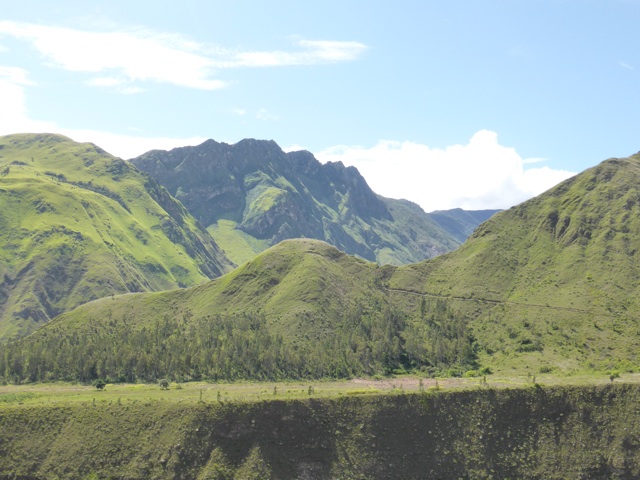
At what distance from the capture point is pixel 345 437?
11606 cm

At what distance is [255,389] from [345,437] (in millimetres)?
39183

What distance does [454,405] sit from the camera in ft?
398

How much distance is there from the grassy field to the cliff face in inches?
165

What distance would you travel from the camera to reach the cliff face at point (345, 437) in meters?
111

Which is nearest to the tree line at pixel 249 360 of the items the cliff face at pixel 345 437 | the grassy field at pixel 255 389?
the grassy field at pixel 255 389

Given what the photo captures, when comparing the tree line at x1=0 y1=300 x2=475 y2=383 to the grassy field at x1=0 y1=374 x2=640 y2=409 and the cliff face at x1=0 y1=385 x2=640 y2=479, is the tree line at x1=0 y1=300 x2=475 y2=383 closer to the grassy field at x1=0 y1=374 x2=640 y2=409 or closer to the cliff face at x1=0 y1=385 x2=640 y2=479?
the grassy field at x1=0 y1=374 x2=640 y2=409

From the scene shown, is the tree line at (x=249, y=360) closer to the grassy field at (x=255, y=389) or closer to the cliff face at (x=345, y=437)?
the grassy field at (x=255, y=389)

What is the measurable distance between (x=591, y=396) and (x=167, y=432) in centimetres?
8906

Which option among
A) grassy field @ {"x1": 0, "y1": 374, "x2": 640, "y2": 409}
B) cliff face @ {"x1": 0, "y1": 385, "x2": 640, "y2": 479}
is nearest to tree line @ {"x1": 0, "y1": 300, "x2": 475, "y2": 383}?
grassy field @ {"x1": 0, "y1": 374, "x2": 640, "y2": 409}

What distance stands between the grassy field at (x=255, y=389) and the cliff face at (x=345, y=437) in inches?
165

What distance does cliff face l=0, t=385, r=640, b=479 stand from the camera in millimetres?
110688

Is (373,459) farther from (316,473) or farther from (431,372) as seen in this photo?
(431,372)

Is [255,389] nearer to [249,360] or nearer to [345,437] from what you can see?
[249,360]

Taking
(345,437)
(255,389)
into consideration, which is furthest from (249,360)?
(345,437)
